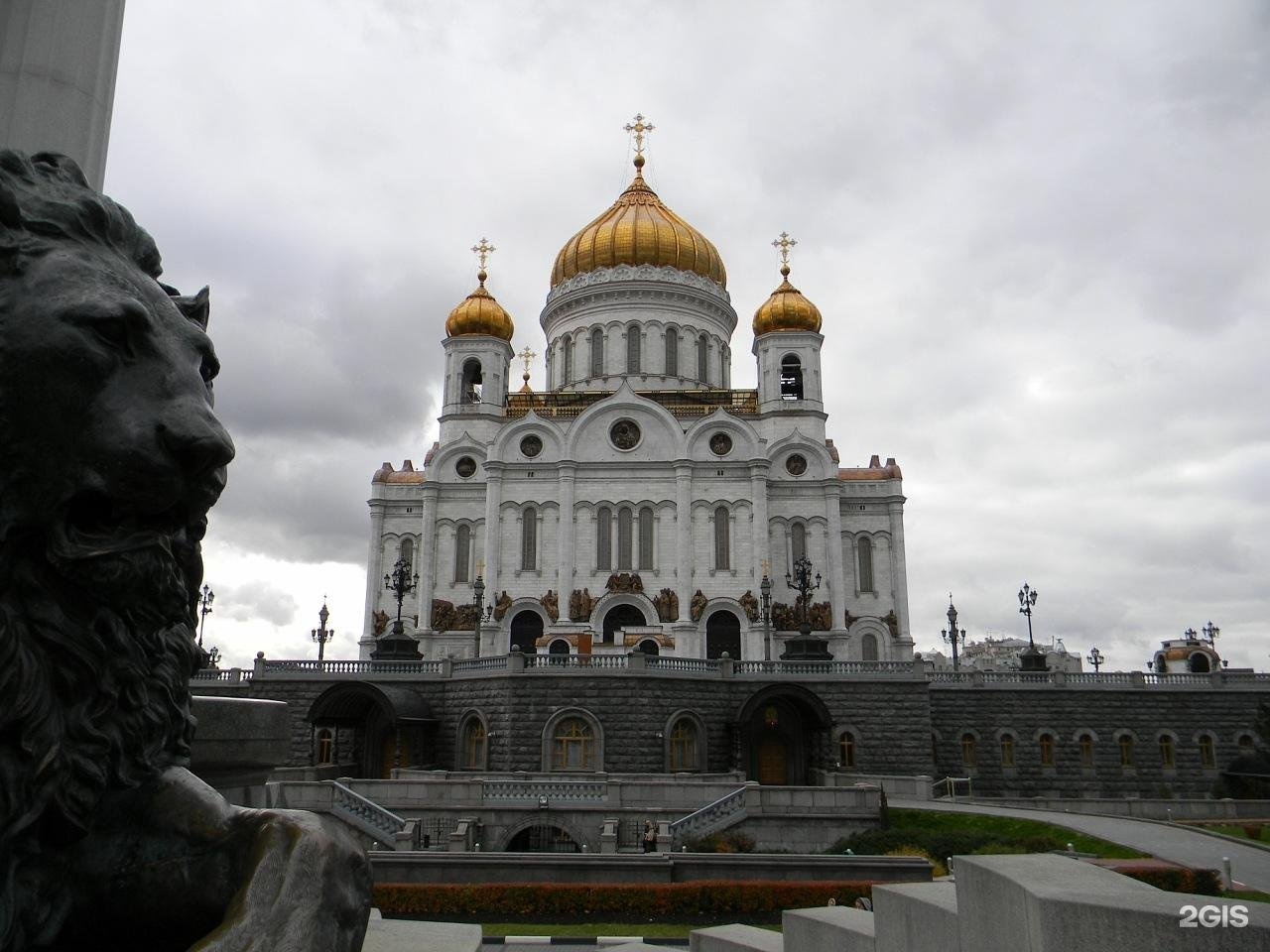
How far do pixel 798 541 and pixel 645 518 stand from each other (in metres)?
7.24

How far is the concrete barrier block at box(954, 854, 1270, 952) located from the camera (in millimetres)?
3363

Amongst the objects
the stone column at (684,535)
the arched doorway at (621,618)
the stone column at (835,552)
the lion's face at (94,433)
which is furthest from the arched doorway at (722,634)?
the lion's face at (94,433)

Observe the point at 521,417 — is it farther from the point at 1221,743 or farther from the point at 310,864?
the point at 310,864

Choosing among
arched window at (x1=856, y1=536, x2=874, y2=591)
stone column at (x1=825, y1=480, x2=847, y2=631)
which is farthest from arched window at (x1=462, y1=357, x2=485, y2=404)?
arched window at (x1=856, y1=536, x2=874, y2=591)

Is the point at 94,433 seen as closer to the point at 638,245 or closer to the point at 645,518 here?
the point at 645,518

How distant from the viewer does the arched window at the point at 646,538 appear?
4270 cm

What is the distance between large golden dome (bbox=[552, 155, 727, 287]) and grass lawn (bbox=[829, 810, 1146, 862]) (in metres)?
35.4

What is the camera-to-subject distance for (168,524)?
2.35m

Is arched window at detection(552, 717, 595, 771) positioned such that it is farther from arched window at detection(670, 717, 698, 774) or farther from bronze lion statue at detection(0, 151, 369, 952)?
bronze lion statue at detection(0, 151, 369, 952)

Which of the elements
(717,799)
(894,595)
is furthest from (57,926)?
(894,595)

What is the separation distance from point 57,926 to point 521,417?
4351cm

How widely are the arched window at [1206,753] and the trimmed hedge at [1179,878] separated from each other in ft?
79.5

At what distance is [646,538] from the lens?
4309 cm

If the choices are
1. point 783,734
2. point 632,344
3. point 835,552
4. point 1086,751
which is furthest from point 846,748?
point 632,344
